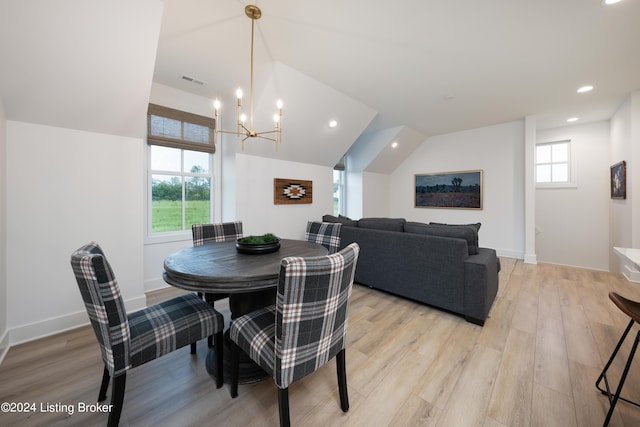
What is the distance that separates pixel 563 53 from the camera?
2473mm

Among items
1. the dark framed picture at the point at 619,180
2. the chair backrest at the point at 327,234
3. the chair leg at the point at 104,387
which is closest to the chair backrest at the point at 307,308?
the chair leg at the point at 104,387

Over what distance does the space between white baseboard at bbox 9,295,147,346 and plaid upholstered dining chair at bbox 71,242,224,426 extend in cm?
128

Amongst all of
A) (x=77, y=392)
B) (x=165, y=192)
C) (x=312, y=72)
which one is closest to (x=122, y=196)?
(x=165, y=192)

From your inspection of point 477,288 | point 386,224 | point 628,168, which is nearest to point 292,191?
point 386,224

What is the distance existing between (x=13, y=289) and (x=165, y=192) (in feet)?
5.29

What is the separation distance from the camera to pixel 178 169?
3352 millimetres

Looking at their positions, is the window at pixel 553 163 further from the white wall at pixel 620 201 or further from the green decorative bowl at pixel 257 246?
the green decorative bowl at pixel 257 246

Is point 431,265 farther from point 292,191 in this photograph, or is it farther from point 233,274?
point 292,191

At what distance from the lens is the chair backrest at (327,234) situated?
8.46 feet

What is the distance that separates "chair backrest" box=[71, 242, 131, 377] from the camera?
1100 millimetres

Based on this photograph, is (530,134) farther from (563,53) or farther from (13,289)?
(13,289)

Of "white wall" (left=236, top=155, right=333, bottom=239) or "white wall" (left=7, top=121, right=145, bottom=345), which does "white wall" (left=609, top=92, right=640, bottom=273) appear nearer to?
"white wall" (left=236, top=155, right=333, bottom=239)

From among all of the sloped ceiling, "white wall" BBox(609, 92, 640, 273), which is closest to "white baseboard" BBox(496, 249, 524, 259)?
"white wall" BBox(609, 92, 640, 273)

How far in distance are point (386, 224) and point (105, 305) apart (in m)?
2.66
